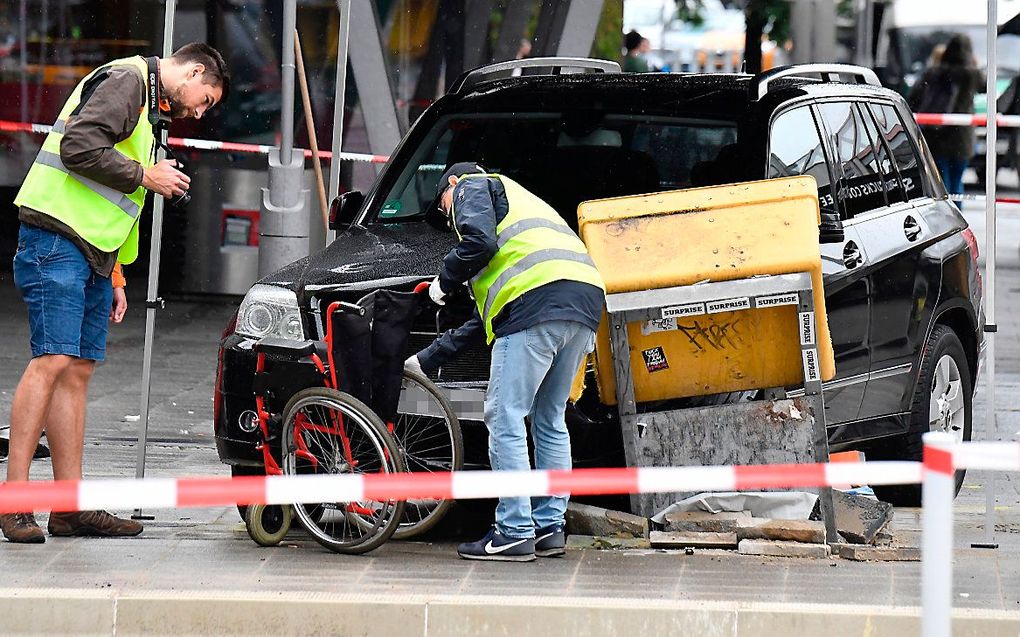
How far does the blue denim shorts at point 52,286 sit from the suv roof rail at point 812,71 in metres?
2.92

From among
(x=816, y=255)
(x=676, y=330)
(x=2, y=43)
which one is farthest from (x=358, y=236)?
(x=2, y=43)

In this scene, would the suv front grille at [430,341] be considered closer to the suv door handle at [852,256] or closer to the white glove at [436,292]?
the white glove at [436,292]

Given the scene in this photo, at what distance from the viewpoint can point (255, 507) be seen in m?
6.39

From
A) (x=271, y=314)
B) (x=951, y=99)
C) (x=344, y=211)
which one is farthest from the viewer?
(x=951, y=99)

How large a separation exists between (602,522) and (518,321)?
0.96 meters

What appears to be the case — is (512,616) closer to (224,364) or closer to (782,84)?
(224,364)

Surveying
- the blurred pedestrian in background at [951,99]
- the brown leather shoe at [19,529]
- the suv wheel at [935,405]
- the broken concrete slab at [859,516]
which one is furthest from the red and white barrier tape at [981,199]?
the brown leather shoe at [19,529]

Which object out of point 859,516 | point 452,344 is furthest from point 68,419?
point 859,516

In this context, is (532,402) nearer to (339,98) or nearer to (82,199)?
(82,199)

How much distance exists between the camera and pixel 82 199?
6340mm

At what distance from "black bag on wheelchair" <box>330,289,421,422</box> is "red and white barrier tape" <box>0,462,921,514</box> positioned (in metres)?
1.78

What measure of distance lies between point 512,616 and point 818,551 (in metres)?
1.42

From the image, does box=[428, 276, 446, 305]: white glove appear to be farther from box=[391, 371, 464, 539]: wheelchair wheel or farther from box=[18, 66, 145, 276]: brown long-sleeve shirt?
box=[18, 66, 145, 276]: brown long-sleeve shirt

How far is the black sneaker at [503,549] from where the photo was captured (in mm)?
6168
